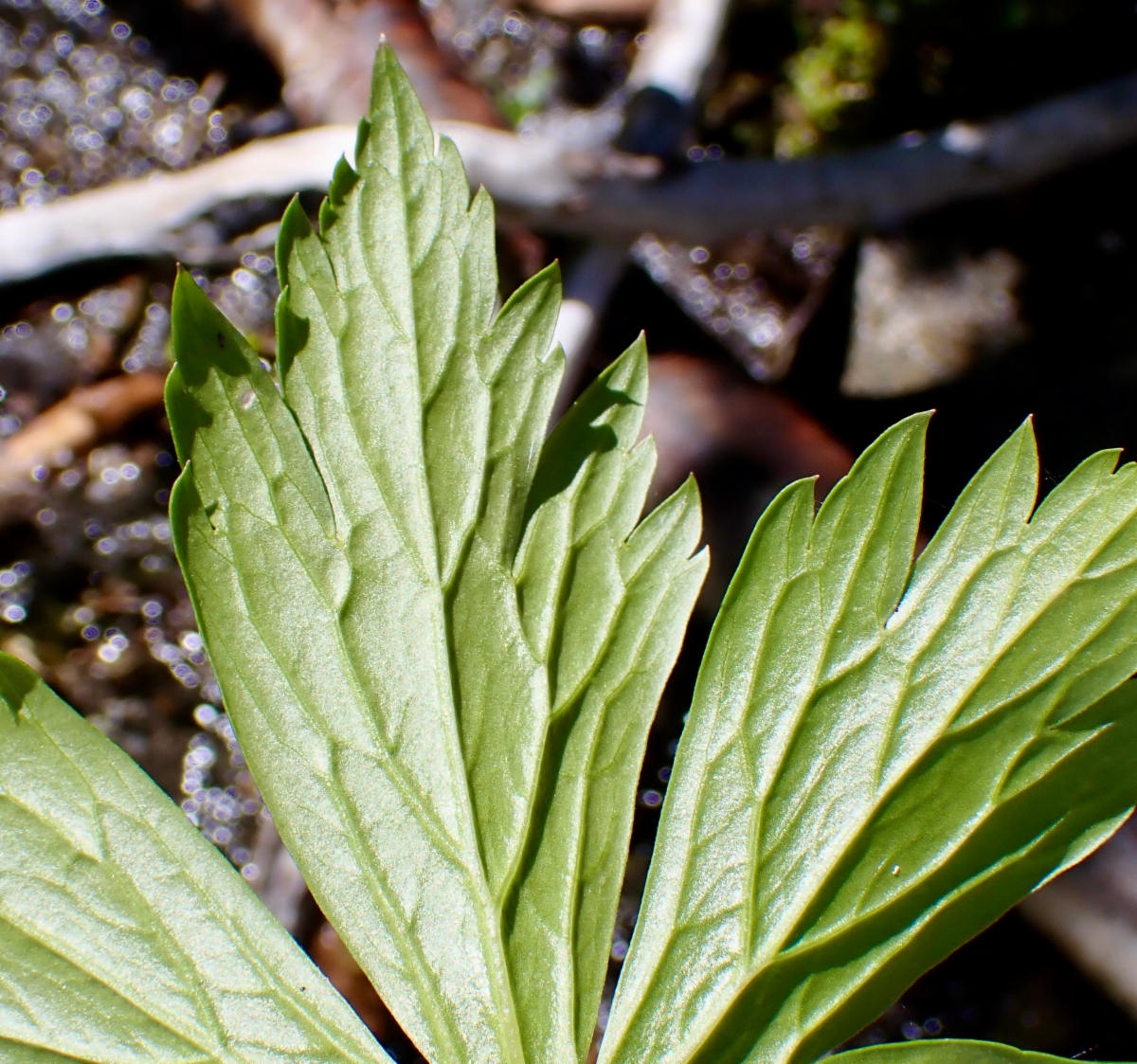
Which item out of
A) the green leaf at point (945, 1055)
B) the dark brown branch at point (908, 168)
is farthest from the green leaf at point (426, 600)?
the dark brown branch at point (908, 168)

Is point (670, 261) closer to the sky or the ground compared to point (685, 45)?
closer to the ground

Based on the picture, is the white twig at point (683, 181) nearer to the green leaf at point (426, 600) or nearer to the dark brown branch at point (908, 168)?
the dark brown branch at point (908, 168)

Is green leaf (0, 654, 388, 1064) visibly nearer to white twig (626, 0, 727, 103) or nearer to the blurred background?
the blurred background

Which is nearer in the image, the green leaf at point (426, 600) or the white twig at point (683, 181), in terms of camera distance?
the green leaf at point (426, 600)

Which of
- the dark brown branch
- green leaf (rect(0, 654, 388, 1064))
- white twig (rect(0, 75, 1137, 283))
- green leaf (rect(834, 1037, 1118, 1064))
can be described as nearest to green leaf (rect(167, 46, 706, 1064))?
green leaf (rect(0, 654, 388, 1064))

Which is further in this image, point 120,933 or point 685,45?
point 685,45

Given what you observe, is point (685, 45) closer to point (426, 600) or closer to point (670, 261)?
point (670, 261)

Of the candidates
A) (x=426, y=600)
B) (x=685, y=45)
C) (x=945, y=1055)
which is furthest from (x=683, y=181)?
(x=945, y=1055)
